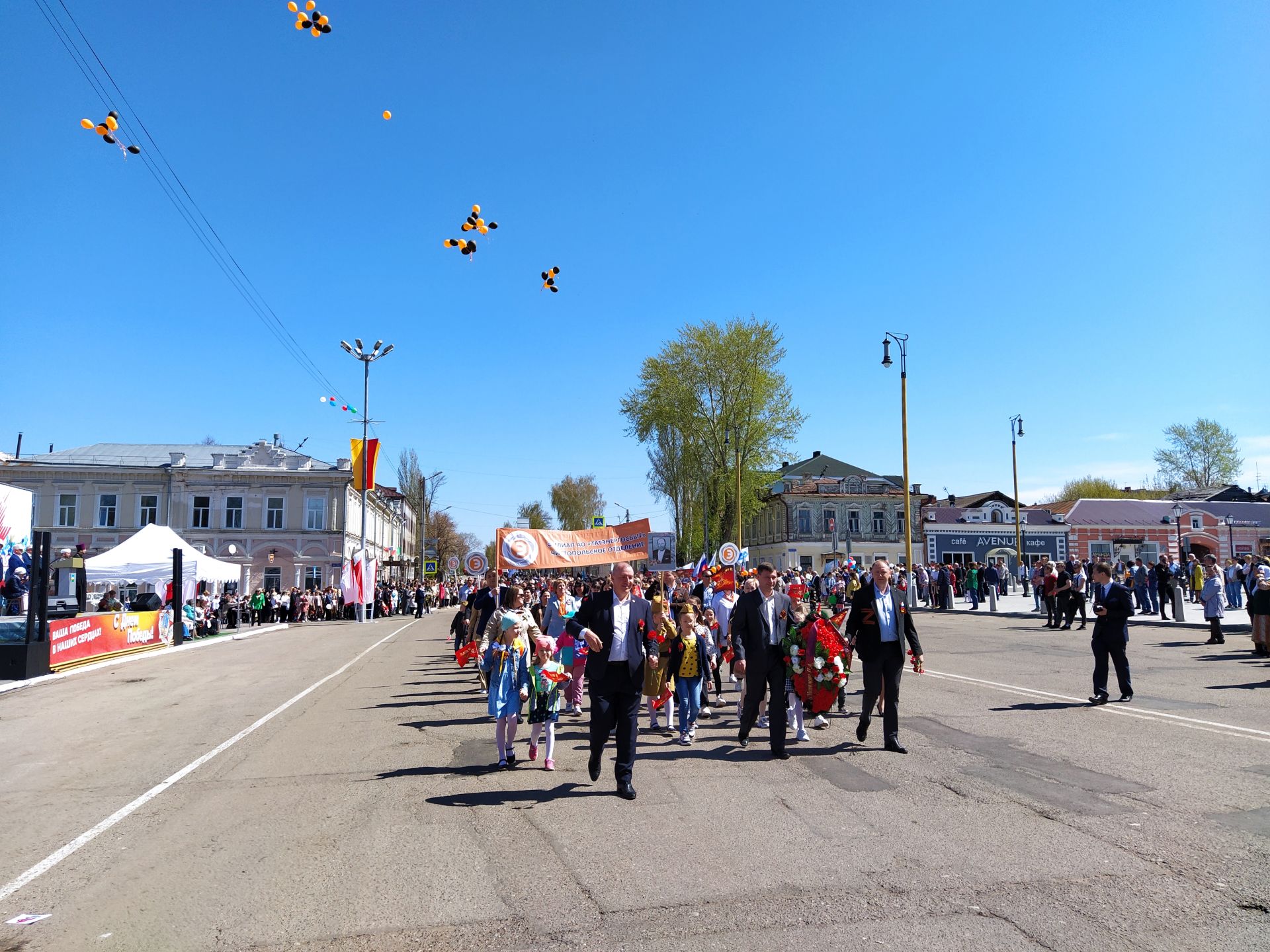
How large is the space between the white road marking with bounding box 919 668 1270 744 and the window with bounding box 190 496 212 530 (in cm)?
5644

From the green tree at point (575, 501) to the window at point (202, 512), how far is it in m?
41.2

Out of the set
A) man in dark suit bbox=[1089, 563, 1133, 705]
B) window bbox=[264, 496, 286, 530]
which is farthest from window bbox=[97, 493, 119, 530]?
man in dark suit bbox=[1089, 563, 1133, 705]

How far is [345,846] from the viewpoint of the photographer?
569 centimetres

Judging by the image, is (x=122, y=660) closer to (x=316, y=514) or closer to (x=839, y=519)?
(x=316, y=514)

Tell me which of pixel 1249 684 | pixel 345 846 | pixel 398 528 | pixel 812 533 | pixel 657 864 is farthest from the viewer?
pixel 398 528

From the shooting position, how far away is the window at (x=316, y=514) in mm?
58094

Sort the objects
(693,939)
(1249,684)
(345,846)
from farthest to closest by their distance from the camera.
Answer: (1249,684), (345,846), (693,939)

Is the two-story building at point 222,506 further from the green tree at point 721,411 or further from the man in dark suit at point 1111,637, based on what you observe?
the man in dark suit at point 1111,637

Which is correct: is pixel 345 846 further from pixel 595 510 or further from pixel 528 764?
pixel 595 510

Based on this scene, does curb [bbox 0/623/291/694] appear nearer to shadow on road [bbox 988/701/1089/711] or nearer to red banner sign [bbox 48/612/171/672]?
red banner sign [bbox 48/612/171/672]

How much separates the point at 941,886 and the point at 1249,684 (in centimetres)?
1086

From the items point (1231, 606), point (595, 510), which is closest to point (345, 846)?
point (1231, 606)

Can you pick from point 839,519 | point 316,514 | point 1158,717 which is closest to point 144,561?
point 1158,717

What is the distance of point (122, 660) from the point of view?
21.7m
